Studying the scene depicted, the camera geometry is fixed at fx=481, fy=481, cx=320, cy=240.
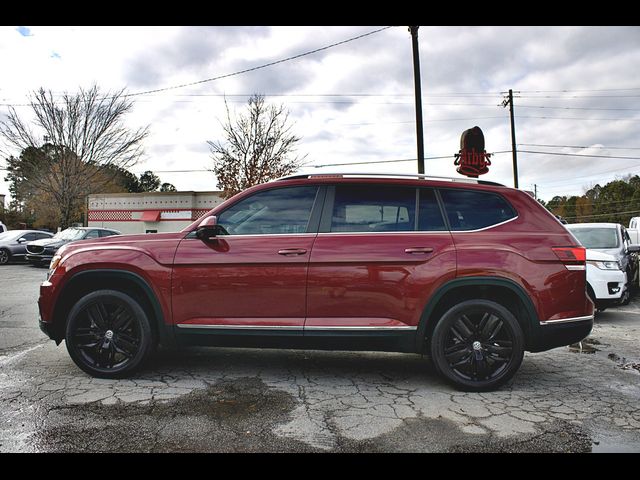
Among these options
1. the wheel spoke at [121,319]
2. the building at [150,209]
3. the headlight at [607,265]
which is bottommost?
the wheel spoke at [121,319]

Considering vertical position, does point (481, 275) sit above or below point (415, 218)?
below

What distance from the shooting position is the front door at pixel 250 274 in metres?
4.07

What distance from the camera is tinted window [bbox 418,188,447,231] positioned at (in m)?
4.18

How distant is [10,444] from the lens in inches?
117

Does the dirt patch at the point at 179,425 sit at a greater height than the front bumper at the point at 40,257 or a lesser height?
lesser

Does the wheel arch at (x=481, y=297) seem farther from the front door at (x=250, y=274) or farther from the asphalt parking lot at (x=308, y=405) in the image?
the front door at (x=250, y=274)

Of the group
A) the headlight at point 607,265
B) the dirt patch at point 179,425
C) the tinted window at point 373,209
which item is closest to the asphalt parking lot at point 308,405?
the dirt patch at point 179,425

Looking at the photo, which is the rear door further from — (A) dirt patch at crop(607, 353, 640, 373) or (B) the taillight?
(A) dirt patch at crop(607, 353, 640, 373)

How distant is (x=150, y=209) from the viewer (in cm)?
4081

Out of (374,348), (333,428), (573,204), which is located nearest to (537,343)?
(374,348)

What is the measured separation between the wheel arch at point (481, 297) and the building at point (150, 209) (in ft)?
118

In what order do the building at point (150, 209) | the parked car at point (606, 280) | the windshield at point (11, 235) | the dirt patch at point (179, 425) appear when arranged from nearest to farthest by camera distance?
the dirt patch at point (179, 425) → the parked car at point (606, 280) → the windshield at point (11, 235) → the building at point (150, 209)
